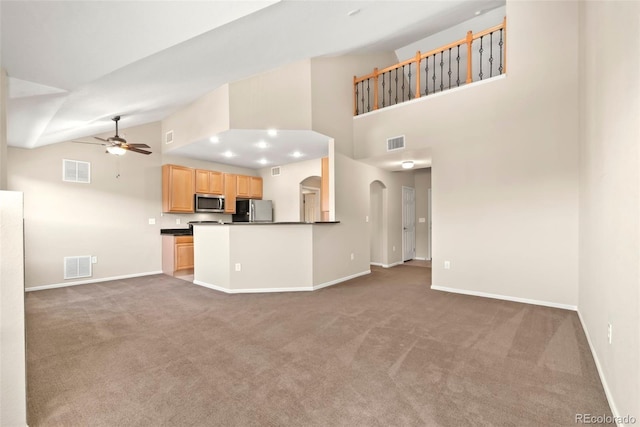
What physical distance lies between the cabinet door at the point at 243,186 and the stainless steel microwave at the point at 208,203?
0.53m

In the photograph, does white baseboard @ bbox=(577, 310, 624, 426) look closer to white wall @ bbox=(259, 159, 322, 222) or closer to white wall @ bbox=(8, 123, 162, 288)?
white wall @ bbox=(259, 159, 322, 222)

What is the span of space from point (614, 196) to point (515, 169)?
233 cm

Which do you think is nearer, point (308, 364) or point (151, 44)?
point (151, 44)

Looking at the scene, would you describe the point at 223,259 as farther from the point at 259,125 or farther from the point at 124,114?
the point at 124,114

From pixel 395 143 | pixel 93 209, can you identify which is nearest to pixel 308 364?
pixel 395 143

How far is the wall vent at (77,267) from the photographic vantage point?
5.02 meters

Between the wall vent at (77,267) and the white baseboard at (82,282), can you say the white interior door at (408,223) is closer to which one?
the white baseboard at (82,282)

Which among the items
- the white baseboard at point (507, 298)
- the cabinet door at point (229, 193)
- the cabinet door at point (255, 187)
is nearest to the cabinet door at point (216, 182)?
the cabinet door at point (229, 193)

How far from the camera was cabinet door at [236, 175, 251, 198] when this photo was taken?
726cm

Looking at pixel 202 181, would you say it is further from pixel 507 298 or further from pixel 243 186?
pixel 507 298

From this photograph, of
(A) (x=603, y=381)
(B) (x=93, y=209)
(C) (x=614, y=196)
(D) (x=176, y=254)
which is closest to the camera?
(C) (x=614, y=196)

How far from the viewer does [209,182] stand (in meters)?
6.70

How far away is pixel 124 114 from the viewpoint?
166 inches

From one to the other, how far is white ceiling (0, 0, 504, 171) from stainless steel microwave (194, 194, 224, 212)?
89.6 inches
